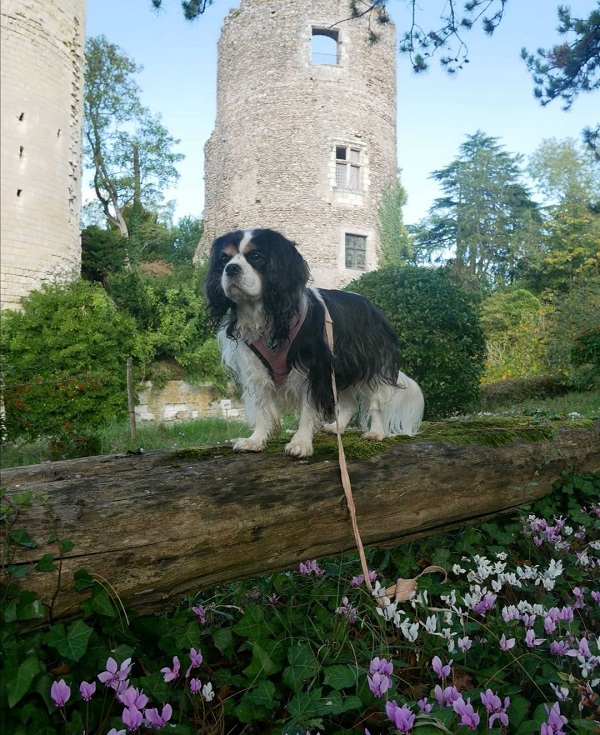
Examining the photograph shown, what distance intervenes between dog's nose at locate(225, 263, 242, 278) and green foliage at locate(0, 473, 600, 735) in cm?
146

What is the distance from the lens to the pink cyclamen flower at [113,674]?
1.80 m

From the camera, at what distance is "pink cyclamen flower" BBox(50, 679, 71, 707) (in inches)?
65.2

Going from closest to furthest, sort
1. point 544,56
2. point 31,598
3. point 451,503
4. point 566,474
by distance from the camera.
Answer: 1. point 31,598
2. point 451,503
3. point 566,474
4. point 544,56

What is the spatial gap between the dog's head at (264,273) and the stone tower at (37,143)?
13966mm

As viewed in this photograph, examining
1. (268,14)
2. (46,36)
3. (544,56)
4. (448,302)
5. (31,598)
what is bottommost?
(31,598)

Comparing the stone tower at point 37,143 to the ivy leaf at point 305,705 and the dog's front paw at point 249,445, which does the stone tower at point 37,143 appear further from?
the ivy leaf at point 305,705

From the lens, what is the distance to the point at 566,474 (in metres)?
4.29

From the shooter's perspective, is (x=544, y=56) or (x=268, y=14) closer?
(x=544, y=56)

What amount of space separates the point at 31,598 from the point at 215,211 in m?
24.9

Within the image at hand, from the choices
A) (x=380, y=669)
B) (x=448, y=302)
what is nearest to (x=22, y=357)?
(x=448, y=302)

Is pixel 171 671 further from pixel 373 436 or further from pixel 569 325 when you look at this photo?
pixel 569 325

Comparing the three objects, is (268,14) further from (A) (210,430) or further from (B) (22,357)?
(A) (210,430)

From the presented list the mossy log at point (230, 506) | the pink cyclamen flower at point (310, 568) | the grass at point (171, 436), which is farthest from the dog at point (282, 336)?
the grass at point (171, 436)

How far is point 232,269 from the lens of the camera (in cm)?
303
